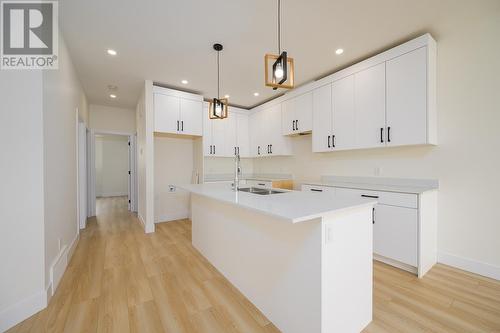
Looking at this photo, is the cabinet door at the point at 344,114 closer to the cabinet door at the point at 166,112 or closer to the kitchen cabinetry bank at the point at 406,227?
the kitchen cabinetry bank at the point at 406,227

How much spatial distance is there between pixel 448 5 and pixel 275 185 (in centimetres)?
331

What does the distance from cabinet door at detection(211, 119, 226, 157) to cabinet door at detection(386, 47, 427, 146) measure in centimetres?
329

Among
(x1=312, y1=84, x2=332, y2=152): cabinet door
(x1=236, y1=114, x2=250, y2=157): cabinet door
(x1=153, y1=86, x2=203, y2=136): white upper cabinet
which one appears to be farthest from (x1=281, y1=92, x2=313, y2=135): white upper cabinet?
(x1=153, y1=86, x2=203, y2=136): white upper cabinet

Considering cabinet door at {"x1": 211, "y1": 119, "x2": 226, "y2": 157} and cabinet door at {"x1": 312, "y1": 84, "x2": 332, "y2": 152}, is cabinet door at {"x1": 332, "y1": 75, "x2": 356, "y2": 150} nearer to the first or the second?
cabinet door at {"x1": 312, "y1": 84, "x2": 332, "y2": 152}

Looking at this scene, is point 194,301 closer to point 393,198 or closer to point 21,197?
point 21,197

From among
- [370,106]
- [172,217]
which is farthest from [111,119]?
[370,106]

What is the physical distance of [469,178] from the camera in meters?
2.29

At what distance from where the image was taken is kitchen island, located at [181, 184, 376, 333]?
1235 mm

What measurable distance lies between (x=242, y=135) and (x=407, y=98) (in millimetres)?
3463

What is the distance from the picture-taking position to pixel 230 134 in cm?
498

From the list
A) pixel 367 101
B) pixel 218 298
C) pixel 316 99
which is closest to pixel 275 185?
pixel 316 99

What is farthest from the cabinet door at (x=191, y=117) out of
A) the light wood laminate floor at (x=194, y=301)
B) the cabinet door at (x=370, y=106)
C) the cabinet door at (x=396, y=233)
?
the cabinet door at (x=396, y=233)

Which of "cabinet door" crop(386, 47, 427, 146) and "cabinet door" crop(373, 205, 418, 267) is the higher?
"cabinet door" crop(386, 47, 427, 146)

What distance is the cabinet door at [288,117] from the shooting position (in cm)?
404
